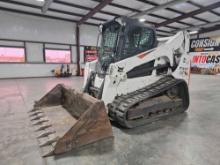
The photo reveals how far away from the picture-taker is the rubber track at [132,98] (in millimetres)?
2618

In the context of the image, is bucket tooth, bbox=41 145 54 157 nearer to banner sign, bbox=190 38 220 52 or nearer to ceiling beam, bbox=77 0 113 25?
ceiling beam, bbox=77 0 113 25

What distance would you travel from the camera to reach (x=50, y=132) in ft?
7.50

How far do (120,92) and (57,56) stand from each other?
1096 cm

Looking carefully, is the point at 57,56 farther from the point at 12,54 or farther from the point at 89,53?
the point at 12,54

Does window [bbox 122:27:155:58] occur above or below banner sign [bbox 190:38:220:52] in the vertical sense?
below

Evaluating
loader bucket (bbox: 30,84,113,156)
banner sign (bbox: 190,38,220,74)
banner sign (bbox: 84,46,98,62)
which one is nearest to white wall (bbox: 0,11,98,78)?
banner sign (bbox: 84,46,98,62)

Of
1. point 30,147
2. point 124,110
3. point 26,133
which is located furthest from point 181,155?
point 26,133

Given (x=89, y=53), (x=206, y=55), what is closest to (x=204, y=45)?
(x=206, y=55)

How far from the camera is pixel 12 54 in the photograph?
11.0 metres

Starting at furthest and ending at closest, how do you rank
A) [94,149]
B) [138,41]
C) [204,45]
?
[204,45] → [138,41] → [94,149]

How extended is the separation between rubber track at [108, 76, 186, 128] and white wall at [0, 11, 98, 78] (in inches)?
425

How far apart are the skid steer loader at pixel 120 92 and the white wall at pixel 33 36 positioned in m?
9.50

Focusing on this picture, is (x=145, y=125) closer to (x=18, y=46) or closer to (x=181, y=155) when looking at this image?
(x=181, y=155)

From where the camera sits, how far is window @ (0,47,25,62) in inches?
420
